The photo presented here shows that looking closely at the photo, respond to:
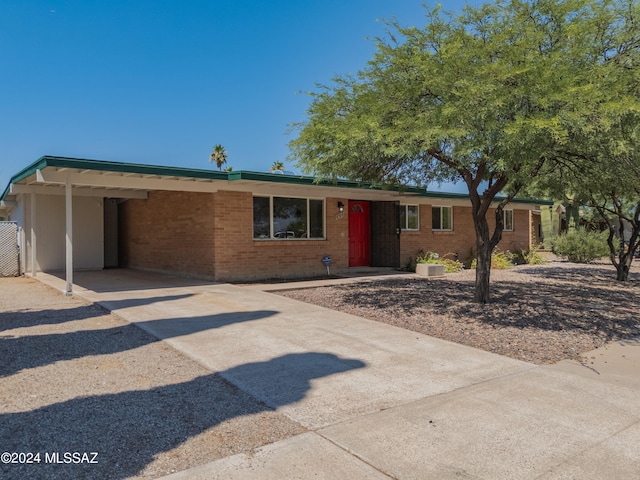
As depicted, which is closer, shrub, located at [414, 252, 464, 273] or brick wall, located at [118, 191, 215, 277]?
brick wall, located at [118, 191, 215, 277]

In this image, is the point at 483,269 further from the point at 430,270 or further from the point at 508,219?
the point at 508,219

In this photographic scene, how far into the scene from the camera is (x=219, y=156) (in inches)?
2000

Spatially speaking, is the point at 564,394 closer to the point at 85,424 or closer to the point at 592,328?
the point at 592,328

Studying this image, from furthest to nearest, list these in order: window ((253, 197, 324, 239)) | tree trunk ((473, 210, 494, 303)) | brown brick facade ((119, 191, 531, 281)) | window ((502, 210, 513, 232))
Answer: window ((502, 210, 513, 232)) → window ((253, 197, 324, 239)) → brown brick facade ((119, 191, 531, 281)) → tree trunk ((473, 210, 494, 303))

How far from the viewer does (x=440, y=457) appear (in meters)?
3.30

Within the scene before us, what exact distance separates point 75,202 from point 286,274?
8.74 metres

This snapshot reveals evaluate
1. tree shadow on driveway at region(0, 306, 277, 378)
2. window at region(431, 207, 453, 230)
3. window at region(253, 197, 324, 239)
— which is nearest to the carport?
window at region(253, 197, 324, 239)

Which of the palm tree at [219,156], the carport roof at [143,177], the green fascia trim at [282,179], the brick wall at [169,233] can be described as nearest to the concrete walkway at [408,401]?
the carport roof at [143,177]

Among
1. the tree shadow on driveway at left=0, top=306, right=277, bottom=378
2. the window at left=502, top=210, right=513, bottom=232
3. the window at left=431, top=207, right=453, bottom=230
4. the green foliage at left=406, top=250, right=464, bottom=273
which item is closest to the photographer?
the tree shadow on driveway at left=0, top=306, right=277, bottom=378

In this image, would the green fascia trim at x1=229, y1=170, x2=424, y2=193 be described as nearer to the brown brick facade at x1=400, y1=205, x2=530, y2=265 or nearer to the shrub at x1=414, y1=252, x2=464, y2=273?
the brown brick facade at x1=400, y1=205, x2=530, y2=265

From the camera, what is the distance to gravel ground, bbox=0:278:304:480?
3229 millimetres

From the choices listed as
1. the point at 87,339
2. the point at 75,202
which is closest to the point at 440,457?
the point at 87,339

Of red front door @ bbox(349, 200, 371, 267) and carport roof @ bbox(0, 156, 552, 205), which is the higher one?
carport roof @ bbox(0, 156, 552, 205)

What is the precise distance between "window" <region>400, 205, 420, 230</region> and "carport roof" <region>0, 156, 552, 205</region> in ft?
11.5
